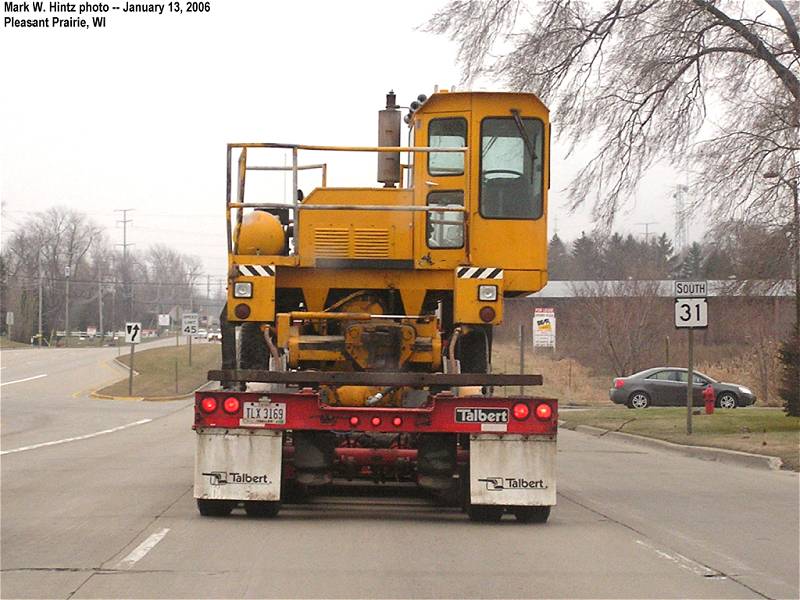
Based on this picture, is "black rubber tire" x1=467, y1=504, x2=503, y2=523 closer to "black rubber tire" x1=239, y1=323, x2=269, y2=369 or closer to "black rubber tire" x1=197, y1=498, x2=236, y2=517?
"black rubber tire" x1=197, y1=498, x2=236, y2=517

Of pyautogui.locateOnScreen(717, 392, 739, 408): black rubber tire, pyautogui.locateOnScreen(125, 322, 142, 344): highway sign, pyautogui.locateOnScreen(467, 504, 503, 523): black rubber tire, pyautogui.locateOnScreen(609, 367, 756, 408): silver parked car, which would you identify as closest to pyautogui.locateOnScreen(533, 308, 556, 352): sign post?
pyautogui.locateOnScreen(609, 367, 756, 408): silver parked car

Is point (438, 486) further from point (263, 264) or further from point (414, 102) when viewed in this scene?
point (414, 102)

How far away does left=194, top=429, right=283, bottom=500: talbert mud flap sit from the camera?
1099 centimetres

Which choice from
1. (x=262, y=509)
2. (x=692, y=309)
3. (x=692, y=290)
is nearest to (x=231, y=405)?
(x=262, y=509)

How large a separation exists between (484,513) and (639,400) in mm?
26793

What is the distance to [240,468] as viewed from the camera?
11008 millimetres

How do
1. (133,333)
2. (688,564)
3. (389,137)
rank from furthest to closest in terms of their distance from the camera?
(133,333)
(389,137)
(688,564)

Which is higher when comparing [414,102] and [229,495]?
[414,102]

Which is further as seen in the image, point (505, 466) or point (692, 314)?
point (692, 314)

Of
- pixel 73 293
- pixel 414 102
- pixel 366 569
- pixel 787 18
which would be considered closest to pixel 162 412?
pixel 787 18

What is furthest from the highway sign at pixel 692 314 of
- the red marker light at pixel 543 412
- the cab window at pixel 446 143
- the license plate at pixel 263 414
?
the license plate at pixel 263 414

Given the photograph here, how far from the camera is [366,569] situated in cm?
882

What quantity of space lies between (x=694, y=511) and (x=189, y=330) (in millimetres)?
42313

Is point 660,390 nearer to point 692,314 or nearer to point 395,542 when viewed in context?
point 692,314
